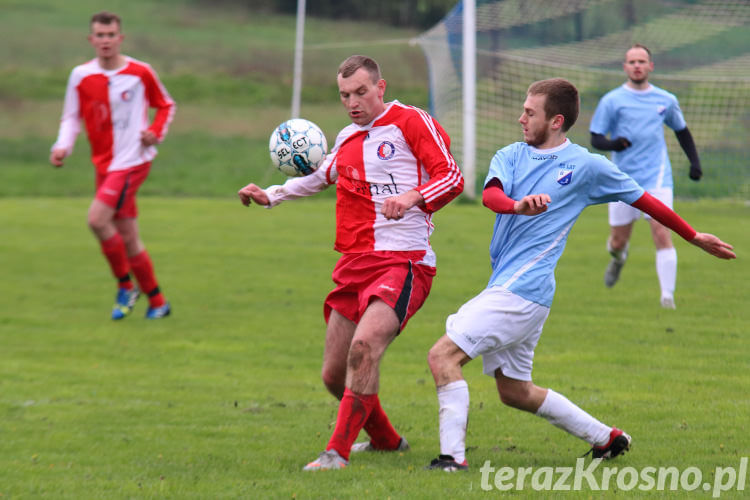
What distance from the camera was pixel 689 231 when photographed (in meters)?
4.98

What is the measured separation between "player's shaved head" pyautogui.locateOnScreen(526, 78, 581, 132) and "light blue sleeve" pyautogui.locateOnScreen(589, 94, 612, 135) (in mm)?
4884

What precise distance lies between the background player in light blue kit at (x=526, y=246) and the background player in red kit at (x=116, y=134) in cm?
560

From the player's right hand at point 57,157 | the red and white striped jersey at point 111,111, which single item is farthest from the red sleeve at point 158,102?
the player's right hand at point 57,157

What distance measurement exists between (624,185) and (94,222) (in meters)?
6.09

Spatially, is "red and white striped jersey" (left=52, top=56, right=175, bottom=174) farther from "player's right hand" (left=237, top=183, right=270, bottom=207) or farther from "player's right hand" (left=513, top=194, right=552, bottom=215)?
"player's right hand" (left=513, top=194, right=552, bottom=215)

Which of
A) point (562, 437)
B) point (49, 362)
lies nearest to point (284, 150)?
point (562, 437)

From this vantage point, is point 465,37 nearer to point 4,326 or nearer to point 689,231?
point 4,326

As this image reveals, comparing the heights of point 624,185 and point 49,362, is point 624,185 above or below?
above

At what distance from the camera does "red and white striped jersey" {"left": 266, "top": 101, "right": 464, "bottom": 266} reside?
17.5 ft

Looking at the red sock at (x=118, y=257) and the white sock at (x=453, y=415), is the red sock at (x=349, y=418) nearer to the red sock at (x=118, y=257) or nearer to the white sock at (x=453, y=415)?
the white sock at (x=453, y=415)

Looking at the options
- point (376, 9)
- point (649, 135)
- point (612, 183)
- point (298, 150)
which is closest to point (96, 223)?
point (298, 150)

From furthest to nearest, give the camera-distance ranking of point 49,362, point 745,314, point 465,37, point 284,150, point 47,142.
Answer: point 47,142, point 465,37, point 745,314, point 49,362, point 284,150

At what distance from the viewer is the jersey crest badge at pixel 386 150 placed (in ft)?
17.6

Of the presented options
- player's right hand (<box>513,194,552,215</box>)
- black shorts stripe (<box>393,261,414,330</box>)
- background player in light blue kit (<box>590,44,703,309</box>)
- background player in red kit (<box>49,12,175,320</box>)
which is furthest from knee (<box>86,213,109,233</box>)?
player's right hand (<box>513,194,552,215</box>)
